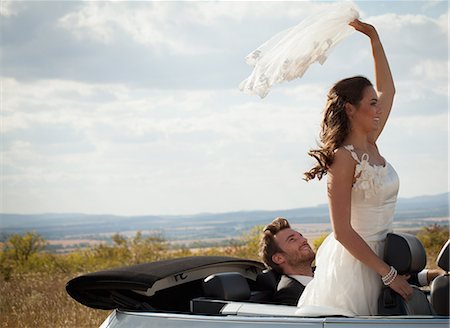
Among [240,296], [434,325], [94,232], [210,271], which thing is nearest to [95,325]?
[210,271]

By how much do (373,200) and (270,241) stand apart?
3.49 ft

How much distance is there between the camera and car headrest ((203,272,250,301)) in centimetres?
392

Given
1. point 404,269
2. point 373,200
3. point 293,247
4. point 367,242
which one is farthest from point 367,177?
point 293,247

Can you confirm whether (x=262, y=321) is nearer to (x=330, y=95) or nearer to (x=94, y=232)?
(x=330, y=95)

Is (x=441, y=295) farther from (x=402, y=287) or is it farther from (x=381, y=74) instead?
(x=381, y=74)

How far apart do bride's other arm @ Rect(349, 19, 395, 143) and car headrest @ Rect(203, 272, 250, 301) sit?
1.02 m

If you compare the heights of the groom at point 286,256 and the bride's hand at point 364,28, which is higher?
the bride's hand at point 364,28

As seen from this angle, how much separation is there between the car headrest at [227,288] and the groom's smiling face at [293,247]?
718 mm

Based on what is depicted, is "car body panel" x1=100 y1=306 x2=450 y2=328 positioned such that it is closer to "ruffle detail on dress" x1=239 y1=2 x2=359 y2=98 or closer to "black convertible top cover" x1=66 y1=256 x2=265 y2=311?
"black convertible top cover" x1=66 y1=256 x2=265 y2=311

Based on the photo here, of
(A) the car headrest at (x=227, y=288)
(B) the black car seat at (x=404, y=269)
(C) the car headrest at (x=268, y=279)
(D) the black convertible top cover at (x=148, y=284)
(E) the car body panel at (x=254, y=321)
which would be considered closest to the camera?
(E) the car body panel at (x=254, y=321)

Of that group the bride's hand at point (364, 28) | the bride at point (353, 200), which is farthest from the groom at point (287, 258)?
the bride's hand at point (364, 28)

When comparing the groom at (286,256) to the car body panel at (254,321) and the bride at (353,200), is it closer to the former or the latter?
the bride at (353,200)

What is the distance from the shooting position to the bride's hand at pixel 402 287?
3588mm

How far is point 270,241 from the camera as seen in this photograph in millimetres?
4766
